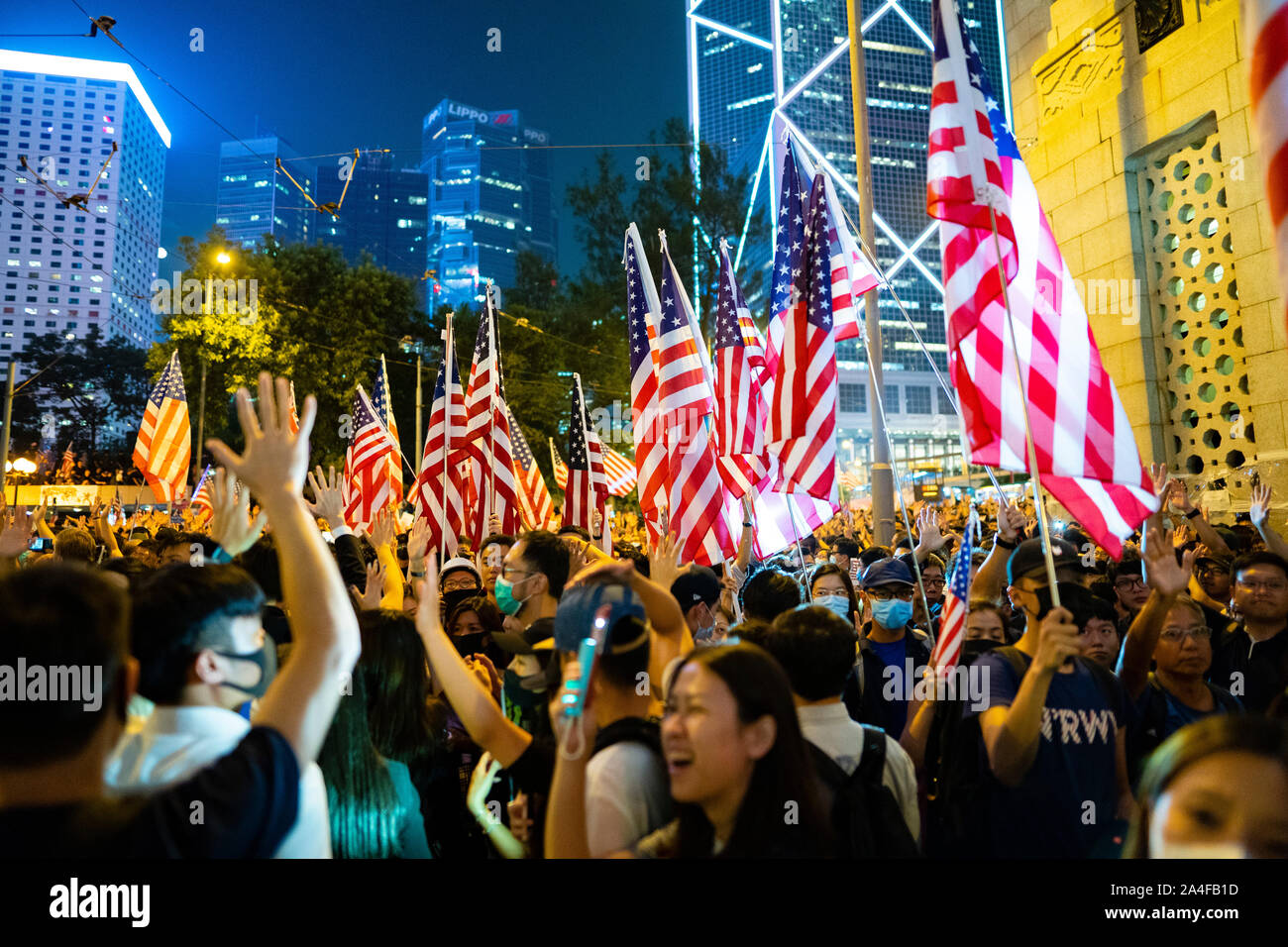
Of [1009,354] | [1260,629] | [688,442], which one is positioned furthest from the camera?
[688,442]

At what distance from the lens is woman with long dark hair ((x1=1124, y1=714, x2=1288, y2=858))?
195 centimetres

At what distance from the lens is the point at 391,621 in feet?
11.2

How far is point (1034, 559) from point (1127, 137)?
47.6 ft

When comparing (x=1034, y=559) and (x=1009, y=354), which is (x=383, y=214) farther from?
(x=1034, y=559)

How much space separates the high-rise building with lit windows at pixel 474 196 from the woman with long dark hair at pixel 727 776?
7545cm

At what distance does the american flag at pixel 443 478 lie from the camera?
9.63 meters

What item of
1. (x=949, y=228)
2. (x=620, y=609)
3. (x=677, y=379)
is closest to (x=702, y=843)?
(x=620, y=609)

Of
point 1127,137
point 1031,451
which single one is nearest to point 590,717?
point 1031,451

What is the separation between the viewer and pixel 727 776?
7.59ft

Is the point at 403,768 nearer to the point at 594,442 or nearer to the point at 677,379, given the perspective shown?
the point at 677,379

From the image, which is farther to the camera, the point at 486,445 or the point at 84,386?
Answer: the point at 84,386

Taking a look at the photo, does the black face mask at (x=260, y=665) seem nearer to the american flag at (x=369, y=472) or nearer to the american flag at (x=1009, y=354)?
the american flag at (x=1009, y=354)

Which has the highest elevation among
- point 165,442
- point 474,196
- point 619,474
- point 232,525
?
point 474,196

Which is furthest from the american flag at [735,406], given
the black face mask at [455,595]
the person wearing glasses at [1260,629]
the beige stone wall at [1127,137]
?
the beige stone wall at [1127,137]
